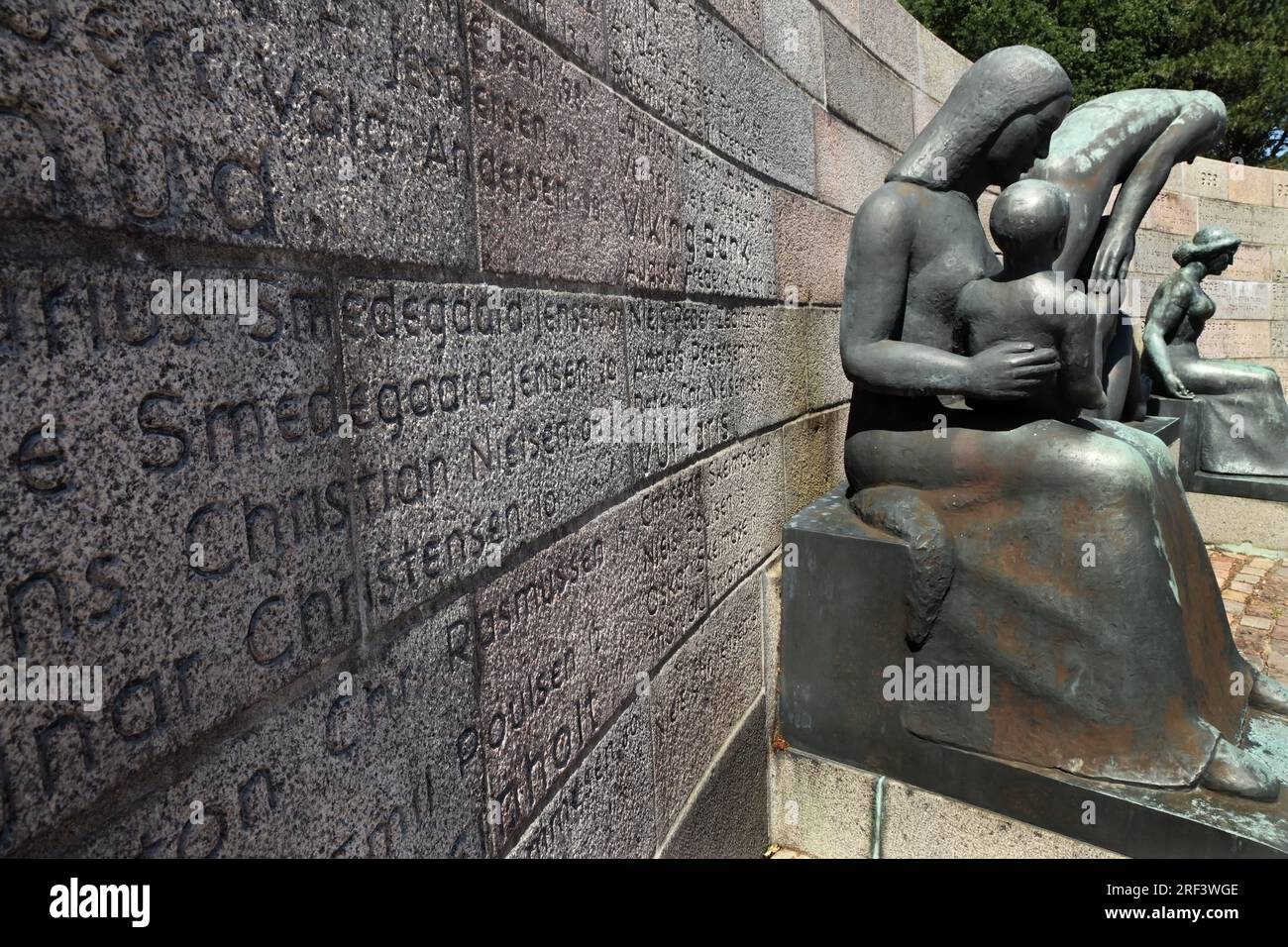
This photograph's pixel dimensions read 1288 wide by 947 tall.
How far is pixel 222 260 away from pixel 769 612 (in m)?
2.57

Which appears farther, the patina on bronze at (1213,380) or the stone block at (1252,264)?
the stone block at (1252,264)

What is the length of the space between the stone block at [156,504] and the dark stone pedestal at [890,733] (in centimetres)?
187

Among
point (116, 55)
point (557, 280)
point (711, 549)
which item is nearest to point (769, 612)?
point (711, 549)

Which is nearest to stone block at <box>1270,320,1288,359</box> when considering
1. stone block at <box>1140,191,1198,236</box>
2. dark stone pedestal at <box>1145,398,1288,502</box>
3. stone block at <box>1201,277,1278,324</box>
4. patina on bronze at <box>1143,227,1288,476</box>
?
stone block at <box>1201,277,1278,324</box>

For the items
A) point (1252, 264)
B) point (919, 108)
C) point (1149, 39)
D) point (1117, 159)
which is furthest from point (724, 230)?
point (1149, 39)

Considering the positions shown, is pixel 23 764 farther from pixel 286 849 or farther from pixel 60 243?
pixel 60 243

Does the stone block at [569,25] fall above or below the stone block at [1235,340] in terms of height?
above

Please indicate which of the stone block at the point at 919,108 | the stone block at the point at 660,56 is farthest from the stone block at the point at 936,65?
the stone block at the point at 660,56

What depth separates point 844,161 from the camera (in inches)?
156

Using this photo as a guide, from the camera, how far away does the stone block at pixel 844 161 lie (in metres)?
3.70

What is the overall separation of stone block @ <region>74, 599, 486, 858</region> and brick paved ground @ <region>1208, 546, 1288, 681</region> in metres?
4.04

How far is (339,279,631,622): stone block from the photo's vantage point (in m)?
1.22

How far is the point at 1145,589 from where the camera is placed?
7.14 ft

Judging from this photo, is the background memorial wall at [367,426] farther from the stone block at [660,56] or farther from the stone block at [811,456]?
the stone block at [811,456]
